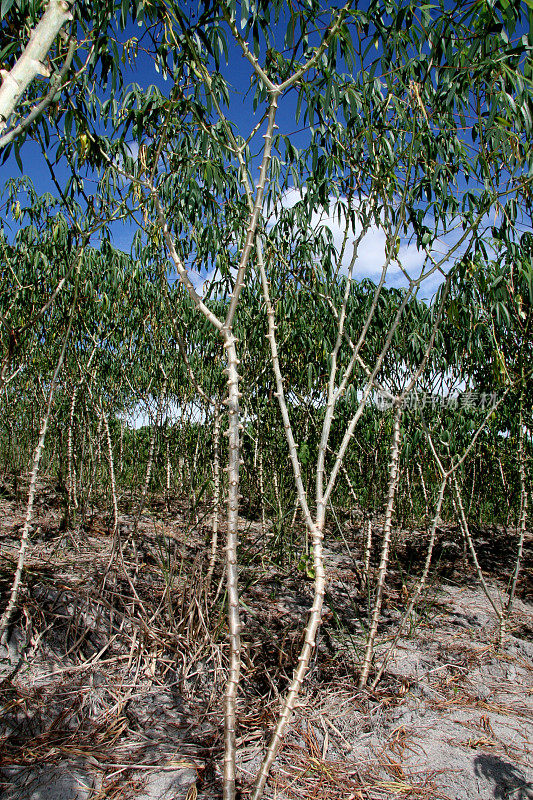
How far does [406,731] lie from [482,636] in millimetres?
1192

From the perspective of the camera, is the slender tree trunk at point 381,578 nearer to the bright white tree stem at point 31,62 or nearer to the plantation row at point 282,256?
the plantation row at point 282,256

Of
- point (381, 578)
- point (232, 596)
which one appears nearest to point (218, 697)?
point (381, 578)

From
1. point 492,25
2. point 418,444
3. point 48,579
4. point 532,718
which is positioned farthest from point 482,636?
point 492,25

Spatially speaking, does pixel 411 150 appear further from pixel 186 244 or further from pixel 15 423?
pixel 15 423

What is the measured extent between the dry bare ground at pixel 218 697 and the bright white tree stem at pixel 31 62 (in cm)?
171

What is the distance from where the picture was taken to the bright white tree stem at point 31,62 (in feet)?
3.17

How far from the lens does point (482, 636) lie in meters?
2.66

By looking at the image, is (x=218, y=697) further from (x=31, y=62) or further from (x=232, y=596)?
(x=31, y=62)

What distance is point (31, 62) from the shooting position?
0.99m

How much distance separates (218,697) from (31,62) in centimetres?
212

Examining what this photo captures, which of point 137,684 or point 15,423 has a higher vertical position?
point 15,423

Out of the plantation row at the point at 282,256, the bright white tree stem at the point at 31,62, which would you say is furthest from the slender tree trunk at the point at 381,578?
the bright white tree stem at the point at 31,62

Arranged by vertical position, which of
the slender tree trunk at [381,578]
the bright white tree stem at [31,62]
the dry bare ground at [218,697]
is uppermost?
the bright white tree stem at [31,62]

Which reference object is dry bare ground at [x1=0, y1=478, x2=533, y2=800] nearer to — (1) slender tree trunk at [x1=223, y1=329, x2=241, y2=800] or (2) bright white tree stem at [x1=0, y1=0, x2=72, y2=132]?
(1) slender tree trunk at [x1=223, y1=329, x2=241, y2=800]
